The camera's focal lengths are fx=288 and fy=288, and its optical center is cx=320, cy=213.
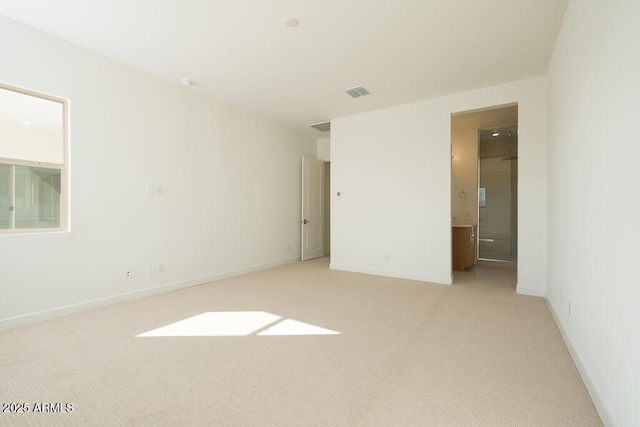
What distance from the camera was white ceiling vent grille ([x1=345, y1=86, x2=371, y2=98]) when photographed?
4266 millimetres

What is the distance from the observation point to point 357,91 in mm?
4371

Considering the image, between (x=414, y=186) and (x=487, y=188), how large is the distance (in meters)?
2.88

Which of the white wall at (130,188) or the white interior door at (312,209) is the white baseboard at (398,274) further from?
the white wall at (130,188)

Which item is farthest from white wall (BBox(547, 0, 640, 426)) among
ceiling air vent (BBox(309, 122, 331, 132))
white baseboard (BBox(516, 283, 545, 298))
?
ceiling air vent (BBox(309, 122, 331, 132))

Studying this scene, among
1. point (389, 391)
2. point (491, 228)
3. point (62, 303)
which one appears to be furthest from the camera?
point (491, 228)

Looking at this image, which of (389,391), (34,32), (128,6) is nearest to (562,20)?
(389,391)

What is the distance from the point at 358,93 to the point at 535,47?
7.16 ft

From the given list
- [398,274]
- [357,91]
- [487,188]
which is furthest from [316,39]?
[487,188]

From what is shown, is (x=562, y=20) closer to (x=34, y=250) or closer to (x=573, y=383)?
(x=573, y=383)

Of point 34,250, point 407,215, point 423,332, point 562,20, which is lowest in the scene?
point 423,332

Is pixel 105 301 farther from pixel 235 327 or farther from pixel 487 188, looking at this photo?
pixel 487 188

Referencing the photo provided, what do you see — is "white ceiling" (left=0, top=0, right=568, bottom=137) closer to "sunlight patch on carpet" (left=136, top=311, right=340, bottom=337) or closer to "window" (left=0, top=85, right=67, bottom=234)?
"window" (left=0, top=85, right=67, bottom=234)

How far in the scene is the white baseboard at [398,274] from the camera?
14.9 feet

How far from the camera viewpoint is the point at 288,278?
4895 mm
